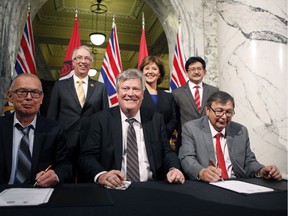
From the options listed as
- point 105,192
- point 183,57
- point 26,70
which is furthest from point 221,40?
point 105,192

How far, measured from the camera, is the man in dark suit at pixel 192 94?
325 centimetres

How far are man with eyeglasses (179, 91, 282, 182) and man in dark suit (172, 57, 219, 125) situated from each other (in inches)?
31.1

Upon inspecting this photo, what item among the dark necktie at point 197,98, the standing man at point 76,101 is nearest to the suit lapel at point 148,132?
the standing man at point 76,101

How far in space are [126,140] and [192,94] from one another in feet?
4.71

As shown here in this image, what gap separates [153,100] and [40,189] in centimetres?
188

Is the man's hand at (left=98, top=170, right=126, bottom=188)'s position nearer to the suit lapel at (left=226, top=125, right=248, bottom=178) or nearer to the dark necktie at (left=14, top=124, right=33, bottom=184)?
the dark necktie at (left=14, top=124, right=33, bottom=184)

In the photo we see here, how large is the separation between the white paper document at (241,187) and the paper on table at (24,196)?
3.13 feet

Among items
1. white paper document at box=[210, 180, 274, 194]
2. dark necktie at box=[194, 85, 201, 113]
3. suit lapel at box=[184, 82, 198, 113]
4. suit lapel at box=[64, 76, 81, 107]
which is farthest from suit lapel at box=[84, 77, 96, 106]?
white paper document at box=[210, 180, 274, 194]

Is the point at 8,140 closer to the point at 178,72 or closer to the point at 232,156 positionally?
the point at 232,156

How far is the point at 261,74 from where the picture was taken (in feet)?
12.6

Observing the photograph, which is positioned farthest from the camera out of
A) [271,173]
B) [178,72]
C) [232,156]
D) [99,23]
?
[99,23]

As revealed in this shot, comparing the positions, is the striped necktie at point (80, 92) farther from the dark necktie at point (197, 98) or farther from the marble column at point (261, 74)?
the marble column at point (261, 74)

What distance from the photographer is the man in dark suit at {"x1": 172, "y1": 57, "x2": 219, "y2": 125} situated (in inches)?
128

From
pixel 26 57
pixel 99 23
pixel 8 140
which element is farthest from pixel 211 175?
pixel 99 23
